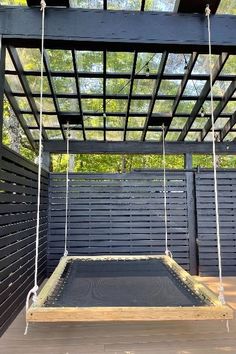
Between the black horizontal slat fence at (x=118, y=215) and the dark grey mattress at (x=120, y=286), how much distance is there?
1150 mm

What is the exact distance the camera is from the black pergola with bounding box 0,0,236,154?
3025mm

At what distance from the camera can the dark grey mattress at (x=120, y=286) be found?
2.59m

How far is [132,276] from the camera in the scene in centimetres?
368

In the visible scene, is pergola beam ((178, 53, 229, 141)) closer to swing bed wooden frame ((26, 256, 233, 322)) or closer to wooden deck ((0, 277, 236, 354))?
swing bed wooden frame ((26, 256, 233, 322))

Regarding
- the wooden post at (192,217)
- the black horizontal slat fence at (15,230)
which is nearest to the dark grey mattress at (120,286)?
the black horizontal slat fence at (15,230)

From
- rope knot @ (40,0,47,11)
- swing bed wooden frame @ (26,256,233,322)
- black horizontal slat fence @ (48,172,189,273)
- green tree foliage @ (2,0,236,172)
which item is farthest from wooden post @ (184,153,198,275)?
rope knot @ (40,0,47,11)

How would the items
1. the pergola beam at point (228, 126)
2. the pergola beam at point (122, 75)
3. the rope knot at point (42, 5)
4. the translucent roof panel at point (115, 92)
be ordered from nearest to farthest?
the rope knot at point (42, 5) < the translucent roof panel at point (115, 92) < the pergola beam at point (122, 75) < the pergola beam at point (228, 126)

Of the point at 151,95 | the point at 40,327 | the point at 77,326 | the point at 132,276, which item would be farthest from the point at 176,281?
the point at 151,95

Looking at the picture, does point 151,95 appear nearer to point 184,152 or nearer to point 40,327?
point 184,152

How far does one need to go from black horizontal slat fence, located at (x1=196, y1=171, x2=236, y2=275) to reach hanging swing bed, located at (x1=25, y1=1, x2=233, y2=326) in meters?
1.60

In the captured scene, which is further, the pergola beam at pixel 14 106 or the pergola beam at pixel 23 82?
the pergola beam at pixel 14 106

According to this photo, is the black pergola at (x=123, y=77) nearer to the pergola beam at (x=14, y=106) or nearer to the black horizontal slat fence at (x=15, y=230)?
the pergola beam at (x=14, y=106)

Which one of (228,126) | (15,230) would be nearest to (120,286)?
(15,230)

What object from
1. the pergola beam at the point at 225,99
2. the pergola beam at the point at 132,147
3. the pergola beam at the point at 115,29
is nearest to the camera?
the pergola beam at the point at 115,29
